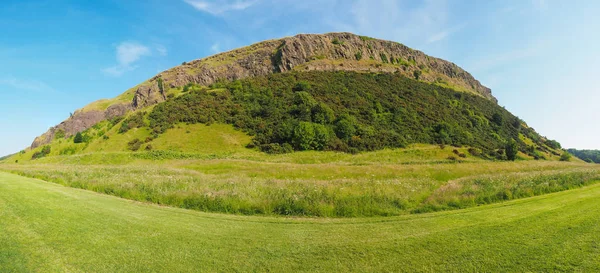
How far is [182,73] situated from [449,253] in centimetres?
12842

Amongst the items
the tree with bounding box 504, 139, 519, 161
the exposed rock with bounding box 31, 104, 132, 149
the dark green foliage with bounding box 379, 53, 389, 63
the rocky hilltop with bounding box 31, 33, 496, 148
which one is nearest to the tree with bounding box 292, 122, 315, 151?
the tree with bounding box 504, 139, 519, 161

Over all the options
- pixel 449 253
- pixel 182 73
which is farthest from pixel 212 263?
pixel 182 73

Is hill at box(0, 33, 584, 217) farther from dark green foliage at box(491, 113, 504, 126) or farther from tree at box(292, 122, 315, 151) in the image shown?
dark green foliage at box(491, 113, 504, 126)

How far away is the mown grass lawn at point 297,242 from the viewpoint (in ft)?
18.8

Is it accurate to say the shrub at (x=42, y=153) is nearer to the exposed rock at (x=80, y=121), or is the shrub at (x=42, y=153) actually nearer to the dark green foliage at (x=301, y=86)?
the exposed rock at (x=80, y=121)

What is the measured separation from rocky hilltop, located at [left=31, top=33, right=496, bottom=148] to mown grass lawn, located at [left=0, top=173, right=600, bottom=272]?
9992cm

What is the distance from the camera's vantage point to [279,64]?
110062 millimetres

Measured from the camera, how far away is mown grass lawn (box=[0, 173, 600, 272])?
572 centimetres

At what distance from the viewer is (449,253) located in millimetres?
6191

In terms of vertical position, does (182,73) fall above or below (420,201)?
above

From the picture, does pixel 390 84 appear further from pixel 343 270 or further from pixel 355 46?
pixel 343 270

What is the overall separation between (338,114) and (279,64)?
5205cm

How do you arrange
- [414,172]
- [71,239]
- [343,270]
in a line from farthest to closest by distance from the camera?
1. [414,172]
2. [71,239]
3. [343,270]

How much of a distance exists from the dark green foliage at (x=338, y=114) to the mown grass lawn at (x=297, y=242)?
43.8 metres
